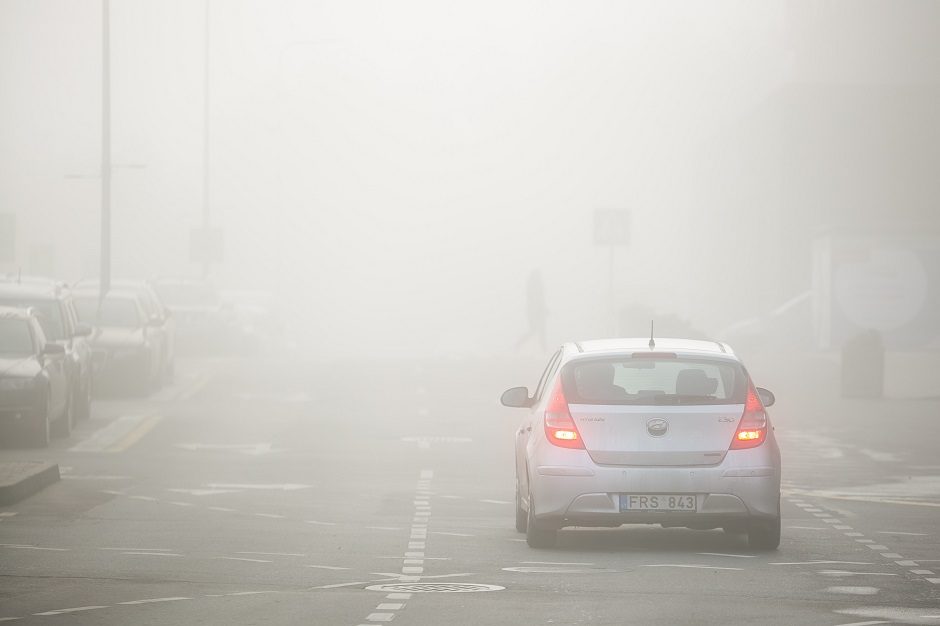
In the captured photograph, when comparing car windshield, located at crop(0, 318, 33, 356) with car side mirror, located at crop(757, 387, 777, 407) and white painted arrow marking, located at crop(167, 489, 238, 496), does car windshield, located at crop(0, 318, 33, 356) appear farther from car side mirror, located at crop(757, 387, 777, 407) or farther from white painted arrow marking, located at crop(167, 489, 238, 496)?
car side mirror, located at crop(757, 387, 777, 407)

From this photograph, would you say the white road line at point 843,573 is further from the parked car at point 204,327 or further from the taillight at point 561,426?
the parked car at point 204,327

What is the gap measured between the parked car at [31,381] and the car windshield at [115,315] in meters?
9.48

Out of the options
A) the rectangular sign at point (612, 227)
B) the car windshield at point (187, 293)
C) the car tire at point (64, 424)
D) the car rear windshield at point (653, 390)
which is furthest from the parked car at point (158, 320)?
the car rear windshield at point (653, 390)

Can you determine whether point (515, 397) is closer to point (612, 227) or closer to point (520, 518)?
point (520, 518)

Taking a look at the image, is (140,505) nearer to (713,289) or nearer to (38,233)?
(713,289)

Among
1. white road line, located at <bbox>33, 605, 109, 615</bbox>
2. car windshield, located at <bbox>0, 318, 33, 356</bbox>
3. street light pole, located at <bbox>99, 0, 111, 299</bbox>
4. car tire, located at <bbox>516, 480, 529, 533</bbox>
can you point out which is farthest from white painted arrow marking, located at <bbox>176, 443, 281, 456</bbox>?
street light pole, located at <bbox>99, 0, 111, 299</bbox>

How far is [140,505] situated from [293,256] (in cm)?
10350

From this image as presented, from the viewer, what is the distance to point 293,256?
4719 inches

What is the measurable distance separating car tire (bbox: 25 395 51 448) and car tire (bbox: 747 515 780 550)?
35.6ft

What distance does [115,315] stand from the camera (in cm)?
3416

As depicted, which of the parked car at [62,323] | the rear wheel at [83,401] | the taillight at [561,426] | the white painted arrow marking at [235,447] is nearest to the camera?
the taillight at [561,426]

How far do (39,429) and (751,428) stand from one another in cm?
1102

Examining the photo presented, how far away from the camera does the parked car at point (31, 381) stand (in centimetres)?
2231

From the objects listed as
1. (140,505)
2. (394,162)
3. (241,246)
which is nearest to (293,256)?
(241,246)
